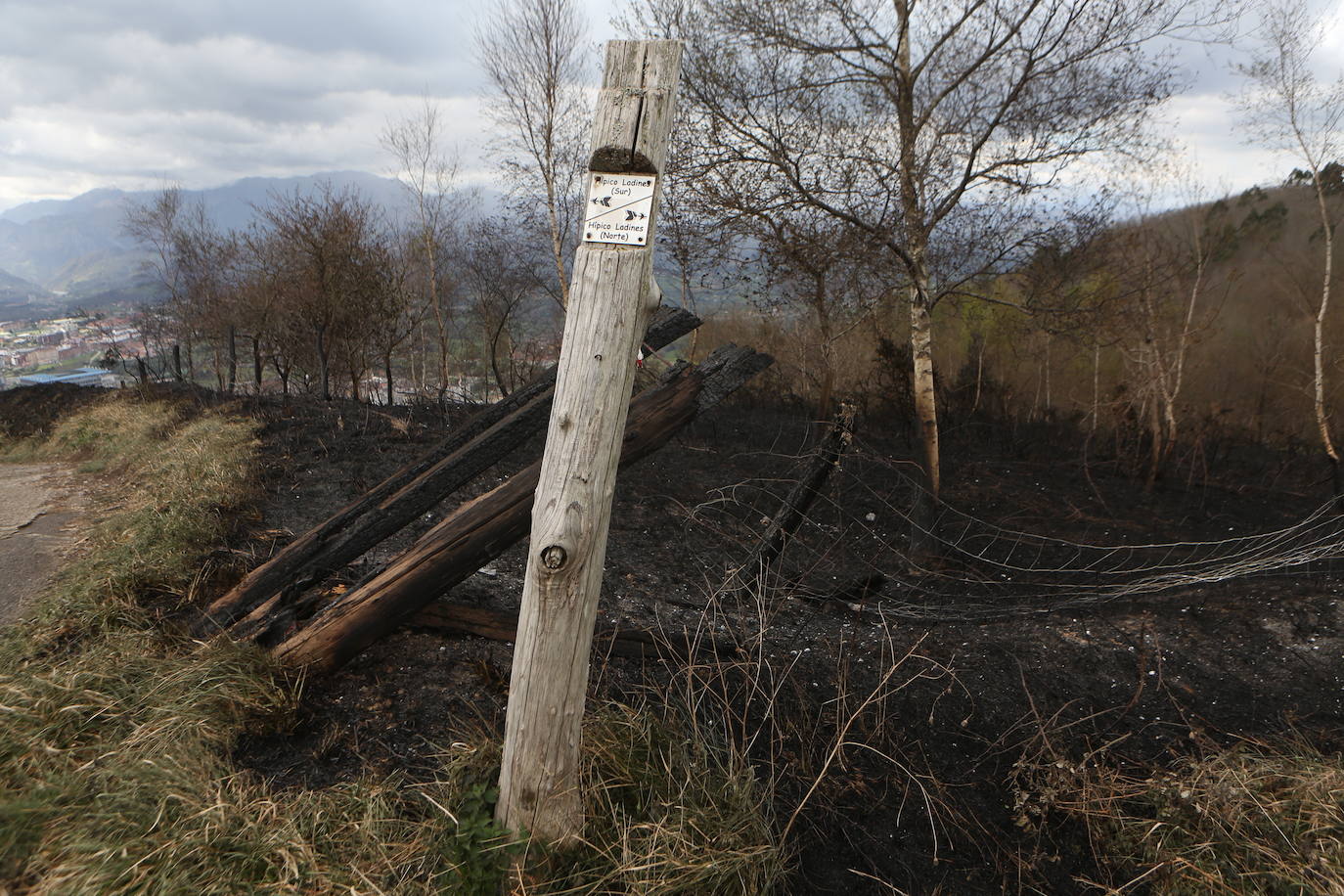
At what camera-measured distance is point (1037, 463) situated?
9.62 meters

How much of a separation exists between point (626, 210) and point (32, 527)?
20.1 ft

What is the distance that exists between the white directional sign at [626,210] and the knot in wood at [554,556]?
93cm

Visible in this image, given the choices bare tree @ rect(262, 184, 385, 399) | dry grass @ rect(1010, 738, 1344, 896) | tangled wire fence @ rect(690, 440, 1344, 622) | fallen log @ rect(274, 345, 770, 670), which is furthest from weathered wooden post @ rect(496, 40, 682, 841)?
bare tree @ rect(262, 184, 385, 399)

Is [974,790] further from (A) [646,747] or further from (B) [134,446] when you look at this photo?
(B) [134,446]

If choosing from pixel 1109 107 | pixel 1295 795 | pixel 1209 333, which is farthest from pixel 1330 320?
pixel 1295 795

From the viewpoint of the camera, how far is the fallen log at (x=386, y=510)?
3342mm

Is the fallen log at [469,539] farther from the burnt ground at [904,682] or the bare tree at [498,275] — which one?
the bare tree at [498,275]

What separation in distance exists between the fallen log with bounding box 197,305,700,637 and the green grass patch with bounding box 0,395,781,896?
314 mm

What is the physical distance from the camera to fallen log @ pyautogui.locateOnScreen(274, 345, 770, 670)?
120 inches

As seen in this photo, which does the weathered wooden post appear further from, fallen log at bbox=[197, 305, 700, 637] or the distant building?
the distant building

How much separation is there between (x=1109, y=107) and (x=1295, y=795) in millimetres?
6116

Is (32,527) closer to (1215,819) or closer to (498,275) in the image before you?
(1215,819)

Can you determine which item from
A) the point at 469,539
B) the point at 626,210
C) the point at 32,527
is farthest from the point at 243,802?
the point at 32,527

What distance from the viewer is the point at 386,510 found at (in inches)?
137
